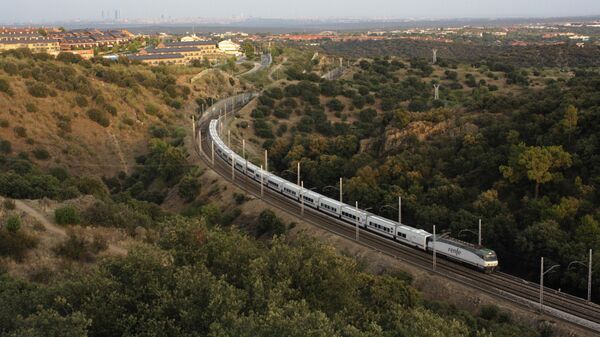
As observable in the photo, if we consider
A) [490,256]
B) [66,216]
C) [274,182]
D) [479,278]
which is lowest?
[479,278]

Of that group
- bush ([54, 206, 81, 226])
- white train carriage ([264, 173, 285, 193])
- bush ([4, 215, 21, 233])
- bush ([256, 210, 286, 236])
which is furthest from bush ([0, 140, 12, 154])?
bush ([4, 215, 21, 233])

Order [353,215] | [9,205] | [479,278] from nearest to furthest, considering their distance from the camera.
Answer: [9,205]
[479,278]
[353,215]

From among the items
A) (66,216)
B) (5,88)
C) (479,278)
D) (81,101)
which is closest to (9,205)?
(66,216)

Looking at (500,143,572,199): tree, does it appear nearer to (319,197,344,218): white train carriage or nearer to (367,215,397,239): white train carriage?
(367,215,397,239): white train carriage

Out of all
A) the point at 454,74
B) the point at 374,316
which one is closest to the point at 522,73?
the point at 454,74

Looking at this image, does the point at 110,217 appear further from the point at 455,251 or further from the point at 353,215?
the point at 455,251

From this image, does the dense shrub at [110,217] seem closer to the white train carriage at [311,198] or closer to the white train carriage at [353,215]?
the white train carriage at [353,215]

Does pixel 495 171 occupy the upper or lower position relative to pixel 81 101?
lower
